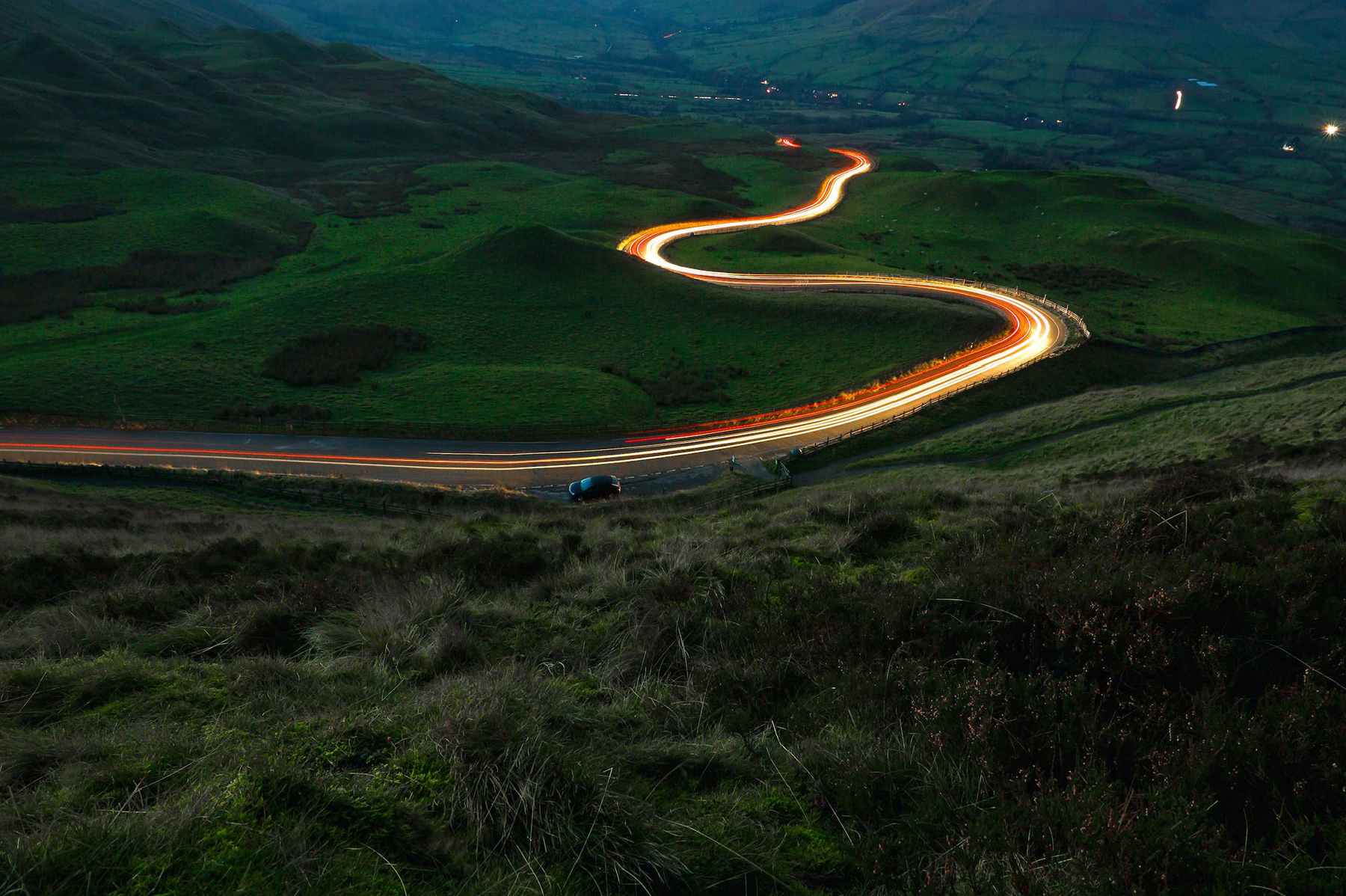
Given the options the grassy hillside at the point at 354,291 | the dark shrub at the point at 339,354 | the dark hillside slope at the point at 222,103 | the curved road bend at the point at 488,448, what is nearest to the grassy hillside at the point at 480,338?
the grassy hillside at the point at 354,291

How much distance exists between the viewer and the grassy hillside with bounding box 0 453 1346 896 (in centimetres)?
448

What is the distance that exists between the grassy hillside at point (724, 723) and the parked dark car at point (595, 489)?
2317 centimetres

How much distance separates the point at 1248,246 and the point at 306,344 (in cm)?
10001

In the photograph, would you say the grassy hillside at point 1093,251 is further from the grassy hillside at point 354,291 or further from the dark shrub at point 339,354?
the dark shrub at point 339,354

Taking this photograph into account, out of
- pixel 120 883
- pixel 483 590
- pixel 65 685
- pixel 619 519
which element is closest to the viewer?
pixel 120 883

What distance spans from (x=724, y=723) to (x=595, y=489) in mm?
28583

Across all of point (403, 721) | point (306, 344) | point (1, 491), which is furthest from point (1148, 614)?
point (306, 344)

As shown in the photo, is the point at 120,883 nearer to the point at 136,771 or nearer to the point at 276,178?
the point at 136,771

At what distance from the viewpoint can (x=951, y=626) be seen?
747 cm

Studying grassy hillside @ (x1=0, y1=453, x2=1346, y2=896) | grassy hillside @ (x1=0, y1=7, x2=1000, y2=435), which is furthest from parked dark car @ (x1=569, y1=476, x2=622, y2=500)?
grassy hillside @ (x1=0, y1=453, x2=1346, y2=896)

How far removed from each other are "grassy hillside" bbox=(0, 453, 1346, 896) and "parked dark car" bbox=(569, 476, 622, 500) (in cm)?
2317

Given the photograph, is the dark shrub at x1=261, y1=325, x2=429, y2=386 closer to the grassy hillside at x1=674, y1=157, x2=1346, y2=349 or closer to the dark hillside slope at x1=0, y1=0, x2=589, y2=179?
the grassy hillside at x1=674, y1=157, x2=1346, y2=349

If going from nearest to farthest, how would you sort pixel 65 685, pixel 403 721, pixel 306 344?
pixel 403 721
pixel 65 685
pixel 306 344

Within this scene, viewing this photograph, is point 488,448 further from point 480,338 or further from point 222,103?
point 222,103
